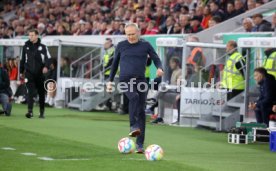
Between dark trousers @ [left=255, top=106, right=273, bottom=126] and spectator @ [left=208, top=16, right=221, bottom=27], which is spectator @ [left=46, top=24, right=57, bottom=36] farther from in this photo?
dark trousers @ [left=255, top=106, right=273, bottom=126]

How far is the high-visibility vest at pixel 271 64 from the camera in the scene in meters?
19.5

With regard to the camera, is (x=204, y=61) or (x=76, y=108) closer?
(x=204, y=61)

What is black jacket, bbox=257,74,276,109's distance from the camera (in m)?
18.8

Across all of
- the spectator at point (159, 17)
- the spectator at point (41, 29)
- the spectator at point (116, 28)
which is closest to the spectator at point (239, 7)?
the spectator at point (159, 17)

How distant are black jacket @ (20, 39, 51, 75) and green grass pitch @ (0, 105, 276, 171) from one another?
1.29 meters

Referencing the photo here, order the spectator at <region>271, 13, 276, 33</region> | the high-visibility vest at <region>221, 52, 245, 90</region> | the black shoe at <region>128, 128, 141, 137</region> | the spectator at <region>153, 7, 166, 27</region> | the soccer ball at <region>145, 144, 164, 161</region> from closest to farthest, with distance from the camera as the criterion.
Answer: the soccer ball at <region>145, 144, 164, 161</region>, the black shoe at <region>128, 128, 141, 137</region>, the high-visibility vest at <region>221, 52, 245, 90</region>, the spectator at <region>271, 13, 276, 33</region>, the spectator at <region>153, 7, 166, 27</region>

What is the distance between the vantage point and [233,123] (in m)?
20.6

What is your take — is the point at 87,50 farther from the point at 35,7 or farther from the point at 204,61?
the point at 35,7

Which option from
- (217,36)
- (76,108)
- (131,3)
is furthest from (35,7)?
(217,36)

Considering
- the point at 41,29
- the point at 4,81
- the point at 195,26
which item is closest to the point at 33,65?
the point at 4,81

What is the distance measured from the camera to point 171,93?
22797 mm

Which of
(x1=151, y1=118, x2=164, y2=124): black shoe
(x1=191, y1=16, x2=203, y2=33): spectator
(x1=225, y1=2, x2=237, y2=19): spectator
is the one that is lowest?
(x1=151, y1=118, x2=164, y2=124): black shoe

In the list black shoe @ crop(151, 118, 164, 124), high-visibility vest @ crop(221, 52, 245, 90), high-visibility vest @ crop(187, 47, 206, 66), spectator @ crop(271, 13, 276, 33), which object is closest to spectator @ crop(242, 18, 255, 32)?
spectator @ crop(271, 13, 276, 33)

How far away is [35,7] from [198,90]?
2305 centimetres
